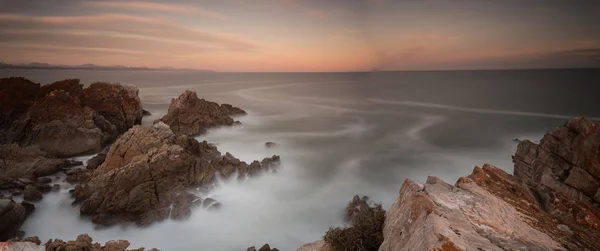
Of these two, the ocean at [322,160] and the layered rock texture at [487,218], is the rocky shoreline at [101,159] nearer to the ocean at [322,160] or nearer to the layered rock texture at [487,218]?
the ocean at [322,160]

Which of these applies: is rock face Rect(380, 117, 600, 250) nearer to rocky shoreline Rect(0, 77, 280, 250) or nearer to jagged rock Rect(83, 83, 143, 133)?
rocky shoreline Rect(0, 77, 280, 250)

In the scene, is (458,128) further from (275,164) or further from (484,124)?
(275,164)

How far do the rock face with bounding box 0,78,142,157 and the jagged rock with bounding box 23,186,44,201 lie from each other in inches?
196

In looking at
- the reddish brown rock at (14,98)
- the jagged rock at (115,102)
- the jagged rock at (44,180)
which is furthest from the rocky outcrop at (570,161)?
the reddish brown rock at (14,98)

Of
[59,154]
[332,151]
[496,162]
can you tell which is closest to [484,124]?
[496,162]

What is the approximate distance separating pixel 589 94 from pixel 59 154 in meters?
58.0

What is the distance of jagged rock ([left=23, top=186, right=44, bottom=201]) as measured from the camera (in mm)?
12930

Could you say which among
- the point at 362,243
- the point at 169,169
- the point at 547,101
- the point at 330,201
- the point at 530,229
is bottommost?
the point at 330,201

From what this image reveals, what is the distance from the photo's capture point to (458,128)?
28906 millimetres

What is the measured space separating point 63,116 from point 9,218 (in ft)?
33.0

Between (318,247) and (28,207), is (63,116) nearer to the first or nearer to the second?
(28,207)

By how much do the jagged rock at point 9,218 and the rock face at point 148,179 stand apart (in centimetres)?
189

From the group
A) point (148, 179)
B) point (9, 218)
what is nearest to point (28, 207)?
point (9, 218)

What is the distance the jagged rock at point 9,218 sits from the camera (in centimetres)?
1038
